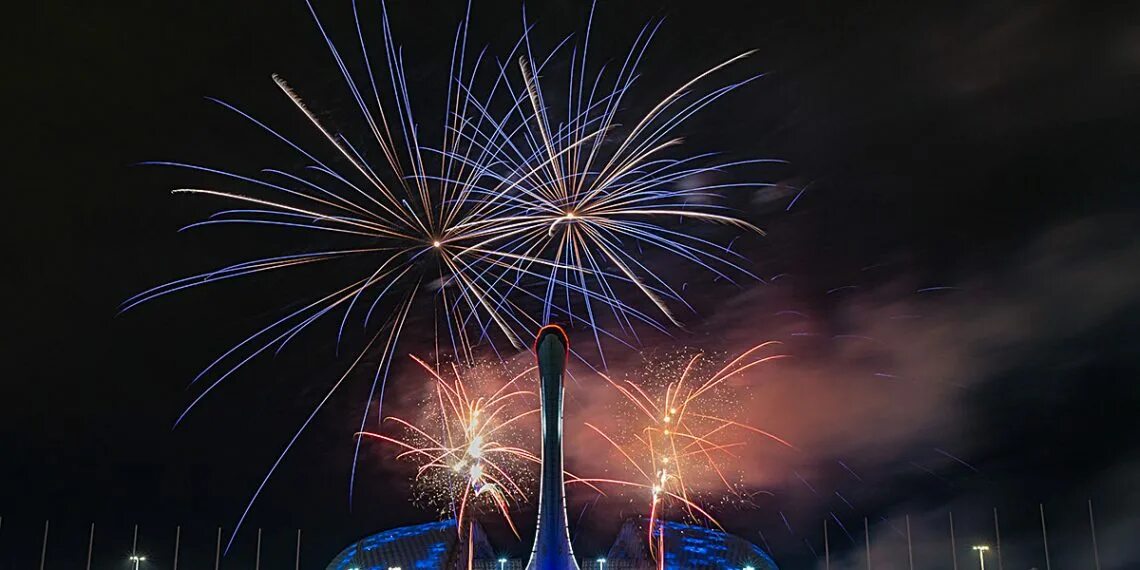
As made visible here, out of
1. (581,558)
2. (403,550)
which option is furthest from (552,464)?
(403,550)

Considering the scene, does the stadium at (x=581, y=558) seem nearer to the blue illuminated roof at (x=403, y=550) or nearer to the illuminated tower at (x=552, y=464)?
the blue illuminated roof at (x=403, y=550)

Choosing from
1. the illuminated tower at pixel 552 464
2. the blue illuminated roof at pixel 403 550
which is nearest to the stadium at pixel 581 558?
the blue illuminated roof at pixel 403 550

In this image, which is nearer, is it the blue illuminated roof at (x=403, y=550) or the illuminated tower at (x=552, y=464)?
the illuminated tower at (x=552, y=464)

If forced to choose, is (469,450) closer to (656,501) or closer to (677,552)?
(656,501)

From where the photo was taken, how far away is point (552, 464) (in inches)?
2032

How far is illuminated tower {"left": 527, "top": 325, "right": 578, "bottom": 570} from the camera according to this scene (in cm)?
5069

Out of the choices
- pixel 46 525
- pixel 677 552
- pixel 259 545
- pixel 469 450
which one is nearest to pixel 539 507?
pixel 469 450

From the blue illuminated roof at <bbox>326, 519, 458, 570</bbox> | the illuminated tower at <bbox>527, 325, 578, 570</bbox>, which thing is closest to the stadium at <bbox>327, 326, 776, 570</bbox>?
the blue illuminated roof at <bbox>326, 519, 458, 570</bbox>

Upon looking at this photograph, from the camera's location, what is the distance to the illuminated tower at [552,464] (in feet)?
166

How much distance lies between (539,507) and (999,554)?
148 feet

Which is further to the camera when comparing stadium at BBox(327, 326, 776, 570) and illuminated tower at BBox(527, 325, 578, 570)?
stadium at BBox(327, 326, 776, 570)

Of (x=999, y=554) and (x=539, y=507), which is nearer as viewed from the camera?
(x=539, y=507)

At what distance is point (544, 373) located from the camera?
50.9 metres

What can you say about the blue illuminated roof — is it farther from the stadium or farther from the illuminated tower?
the illuminated tower
